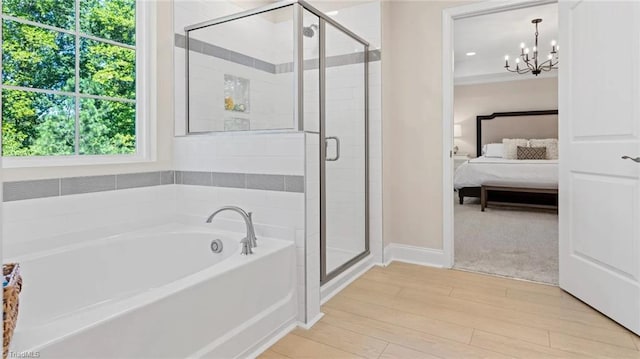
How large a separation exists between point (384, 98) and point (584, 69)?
1405 millimetres

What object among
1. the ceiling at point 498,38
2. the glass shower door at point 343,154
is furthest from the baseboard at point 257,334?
the ceiling at point 498,38

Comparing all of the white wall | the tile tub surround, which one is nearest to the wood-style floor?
the white wall

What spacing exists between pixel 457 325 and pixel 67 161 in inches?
91.6

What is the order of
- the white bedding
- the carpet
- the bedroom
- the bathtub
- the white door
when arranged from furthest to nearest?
the white bedding
the bedroom
the carpet
the white door
the bathtub

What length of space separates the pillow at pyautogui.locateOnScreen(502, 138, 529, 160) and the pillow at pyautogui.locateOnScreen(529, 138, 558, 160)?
13cm

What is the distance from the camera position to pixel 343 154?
9.73 feet

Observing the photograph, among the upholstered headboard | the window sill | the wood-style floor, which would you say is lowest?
the wood-style floor

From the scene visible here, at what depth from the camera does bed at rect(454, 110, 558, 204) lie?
17.9ft

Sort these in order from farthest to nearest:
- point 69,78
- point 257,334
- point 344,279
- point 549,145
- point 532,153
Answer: point 549,145
point 532,153
point 344,279
point 69,78
point 257,334

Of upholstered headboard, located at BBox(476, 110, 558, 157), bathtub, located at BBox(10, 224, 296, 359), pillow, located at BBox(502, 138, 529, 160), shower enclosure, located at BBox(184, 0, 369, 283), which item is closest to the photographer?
bathtub, located at BBox(10, 224, 296, 359)

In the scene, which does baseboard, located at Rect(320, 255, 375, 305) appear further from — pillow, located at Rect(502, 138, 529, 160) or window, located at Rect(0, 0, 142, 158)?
pillow, located at Rect(502, 138, 529, 160)

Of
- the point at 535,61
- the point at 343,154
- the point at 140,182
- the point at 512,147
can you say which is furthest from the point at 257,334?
the point at 512,147

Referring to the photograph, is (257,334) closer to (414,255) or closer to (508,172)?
(414,255)

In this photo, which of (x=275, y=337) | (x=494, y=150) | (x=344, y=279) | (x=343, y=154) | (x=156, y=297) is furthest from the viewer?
(x=494, y=150)
